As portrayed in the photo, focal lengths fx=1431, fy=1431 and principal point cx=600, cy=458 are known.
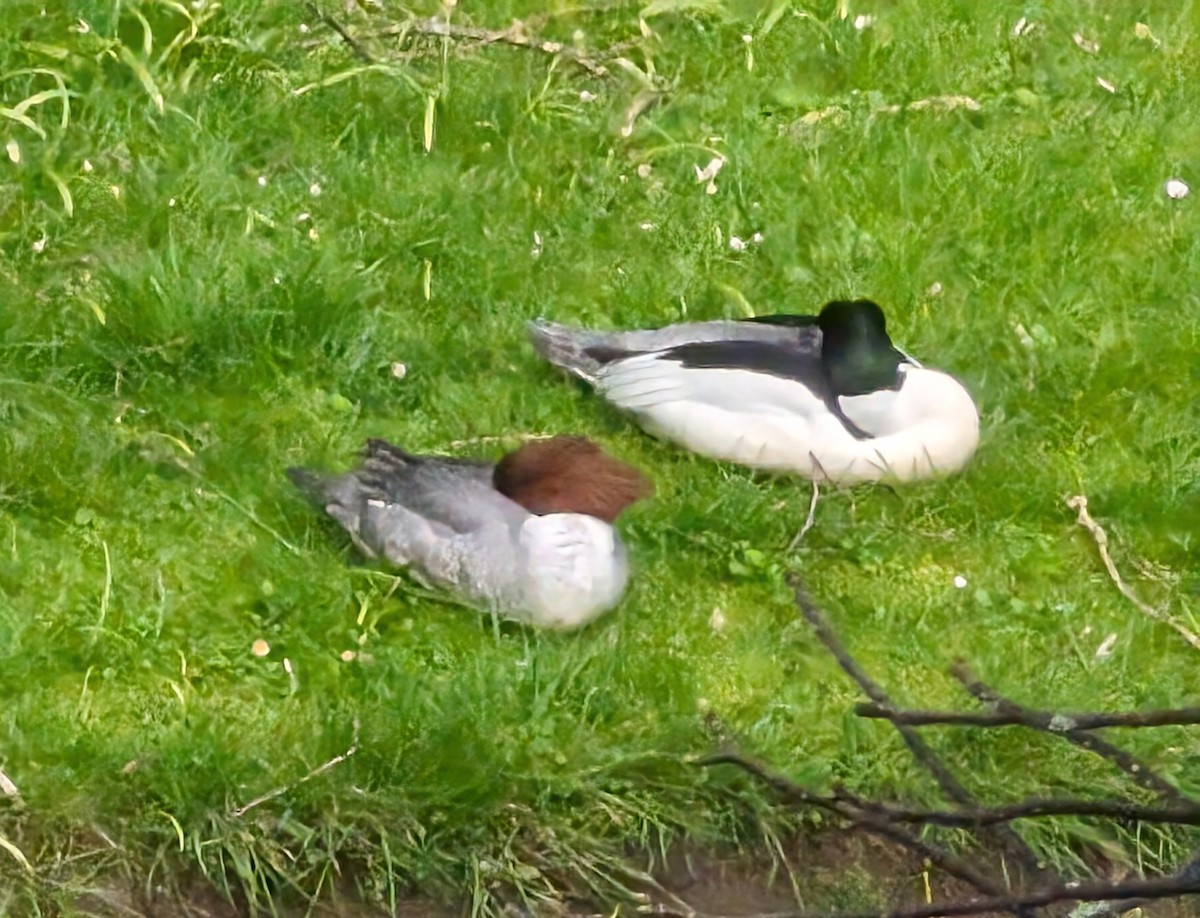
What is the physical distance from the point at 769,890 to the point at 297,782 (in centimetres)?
88

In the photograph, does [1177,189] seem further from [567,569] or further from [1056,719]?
[1056,719]

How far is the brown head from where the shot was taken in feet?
9.57

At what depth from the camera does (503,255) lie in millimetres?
3555

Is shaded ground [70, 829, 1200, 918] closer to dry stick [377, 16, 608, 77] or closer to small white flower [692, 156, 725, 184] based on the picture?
small white flower [692, 156, 725, 184]

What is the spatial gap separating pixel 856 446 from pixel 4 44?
242 cm

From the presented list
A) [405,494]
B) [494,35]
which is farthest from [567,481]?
[494,35]

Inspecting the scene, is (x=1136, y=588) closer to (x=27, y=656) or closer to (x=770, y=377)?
(x=770, y=377)

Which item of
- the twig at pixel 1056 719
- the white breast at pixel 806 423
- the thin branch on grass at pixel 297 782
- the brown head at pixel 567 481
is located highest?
the twig at pixel 1056 719

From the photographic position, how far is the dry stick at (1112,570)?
2973 millimetres

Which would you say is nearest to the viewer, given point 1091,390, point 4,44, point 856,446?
point 856,446

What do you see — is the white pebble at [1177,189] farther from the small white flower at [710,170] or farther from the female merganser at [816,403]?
the small white flower at [710,170]

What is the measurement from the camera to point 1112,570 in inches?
121

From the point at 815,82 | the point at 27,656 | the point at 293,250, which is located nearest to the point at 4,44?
the point at 293,250

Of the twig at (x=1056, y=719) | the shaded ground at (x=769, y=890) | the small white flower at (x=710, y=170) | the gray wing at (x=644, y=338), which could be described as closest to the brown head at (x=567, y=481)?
the gray wing at (x=644, y=338)
